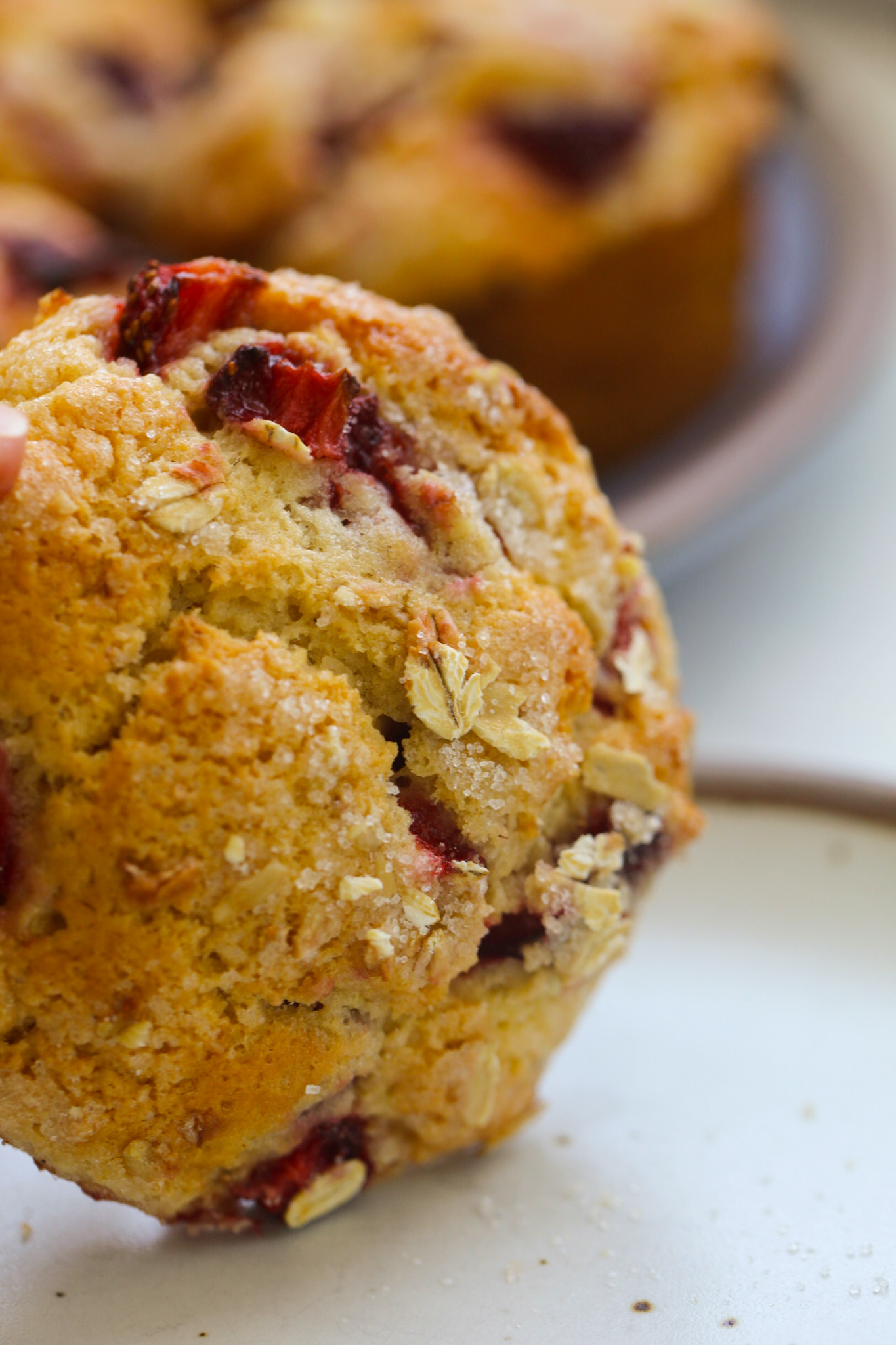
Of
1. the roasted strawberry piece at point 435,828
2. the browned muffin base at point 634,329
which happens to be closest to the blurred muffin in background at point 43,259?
the browned muffin base at point 634,329

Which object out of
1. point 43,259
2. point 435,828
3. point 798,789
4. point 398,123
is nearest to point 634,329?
point 398,123

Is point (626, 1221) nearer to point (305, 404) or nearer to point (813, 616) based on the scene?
point (305, 404)

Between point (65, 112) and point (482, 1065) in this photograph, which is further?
point (65, 112)

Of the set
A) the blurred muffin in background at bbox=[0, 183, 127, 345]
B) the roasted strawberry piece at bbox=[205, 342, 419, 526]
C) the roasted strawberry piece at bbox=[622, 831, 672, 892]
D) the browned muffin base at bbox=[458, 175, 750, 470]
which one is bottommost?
the roasted strawberry piece at bbox=[622, 831, 672, 892]

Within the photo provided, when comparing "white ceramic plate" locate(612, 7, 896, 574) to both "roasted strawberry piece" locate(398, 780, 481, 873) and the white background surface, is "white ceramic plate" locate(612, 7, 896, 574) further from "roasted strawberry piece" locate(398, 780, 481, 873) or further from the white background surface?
"roasted strawberry piece" locate(398, 780, 481, 873)

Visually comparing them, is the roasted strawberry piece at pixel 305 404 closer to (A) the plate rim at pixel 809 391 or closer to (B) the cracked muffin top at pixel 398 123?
(A) the plate rim at pixel 809 391

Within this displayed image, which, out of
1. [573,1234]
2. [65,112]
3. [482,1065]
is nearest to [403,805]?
[482,1065]

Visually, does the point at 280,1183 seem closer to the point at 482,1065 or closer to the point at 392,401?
the point at 482,1065

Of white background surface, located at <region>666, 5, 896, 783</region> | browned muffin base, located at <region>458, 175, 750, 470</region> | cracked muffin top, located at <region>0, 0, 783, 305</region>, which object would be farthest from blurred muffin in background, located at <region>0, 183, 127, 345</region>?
white background surface, located at <region>666, 5, 896, 783</region>
